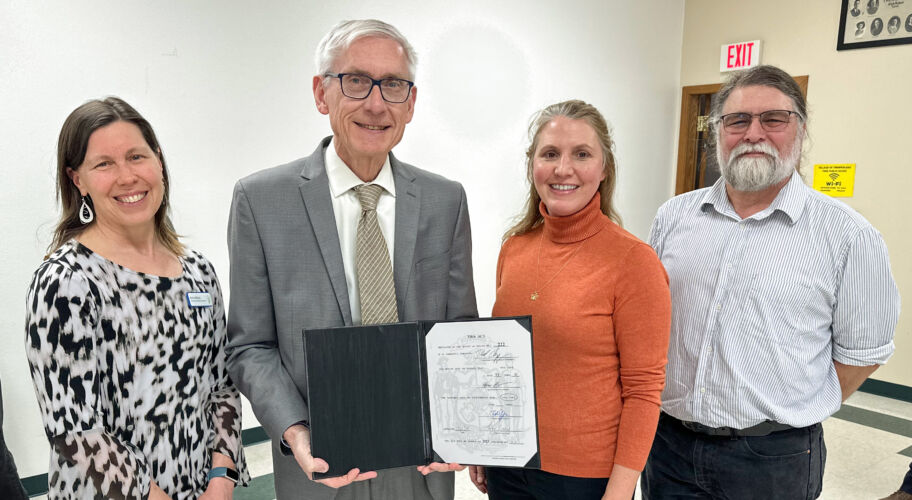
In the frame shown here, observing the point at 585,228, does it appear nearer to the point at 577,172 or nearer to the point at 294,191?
the point at 577,172

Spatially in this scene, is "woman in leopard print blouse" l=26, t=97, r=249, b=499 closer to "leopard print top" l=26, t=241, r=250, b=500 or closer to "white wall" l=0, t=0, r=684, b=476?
"leopard print top" l=26, t=241, r=250, b=500

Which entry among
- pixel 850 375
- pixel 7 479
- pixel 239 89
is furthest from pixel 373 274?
pixel 239 89

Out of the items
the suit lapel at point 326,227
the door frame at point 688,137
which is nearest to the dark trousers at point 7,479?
the suit lapel at point 326,227

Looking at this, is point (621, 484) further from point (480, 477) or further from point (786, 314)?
point (786, 314)

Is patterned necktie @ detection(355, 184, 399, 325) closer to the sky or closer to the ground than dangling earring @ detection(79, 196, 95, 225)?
closer to the ground

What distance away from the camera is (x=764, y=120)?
66.6 inches

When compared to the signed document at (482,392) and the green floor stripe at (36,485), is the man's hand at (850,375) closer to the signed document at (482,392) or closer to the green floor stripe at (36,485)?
the signed document at (482,392)

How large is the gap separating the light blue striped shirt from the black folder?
759mm

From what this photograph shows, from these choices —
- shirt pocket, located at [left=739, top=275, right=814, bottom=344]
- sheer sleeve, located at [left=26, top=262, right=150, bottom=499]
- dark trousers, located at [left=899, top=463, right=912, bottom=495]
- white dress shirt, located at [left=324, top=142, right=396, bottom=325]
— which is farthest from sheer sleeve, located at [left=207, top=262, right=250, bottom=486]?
dark trousers, located at [left=899, top=463, right=912, bottom=495]

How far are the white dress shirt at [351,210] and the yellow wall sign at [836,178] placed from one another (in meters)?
4.42

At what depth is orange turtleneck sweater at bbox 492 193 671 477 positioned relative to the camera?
1.36m

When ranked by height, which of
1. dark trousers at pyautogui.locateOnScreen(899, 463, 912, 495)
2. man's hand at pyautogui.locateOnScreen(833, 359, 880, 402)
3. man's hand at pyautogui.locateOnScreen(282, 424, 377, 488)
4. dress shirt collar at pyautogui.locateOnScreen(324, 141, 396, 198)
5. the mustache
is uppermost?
the mustache

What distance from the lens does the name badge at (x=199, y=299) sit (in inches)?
54.2

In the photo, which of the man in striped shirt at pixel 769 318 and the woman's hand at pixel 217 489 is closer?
the woman's hand at pixel 217 489
